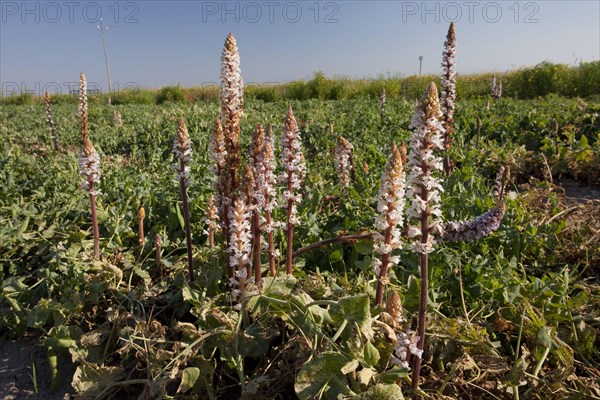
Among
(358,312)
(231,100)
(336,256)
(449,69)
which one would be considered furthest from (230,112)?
(449,69)

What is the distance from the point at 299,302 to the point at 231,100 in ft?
2.76

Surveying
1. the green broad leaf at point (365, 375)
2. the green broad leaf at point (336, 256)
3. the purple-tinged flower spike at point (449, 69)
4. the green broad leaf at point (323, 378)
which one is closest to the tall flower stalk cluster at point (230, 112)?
the green broad leaf at point (323, 378)

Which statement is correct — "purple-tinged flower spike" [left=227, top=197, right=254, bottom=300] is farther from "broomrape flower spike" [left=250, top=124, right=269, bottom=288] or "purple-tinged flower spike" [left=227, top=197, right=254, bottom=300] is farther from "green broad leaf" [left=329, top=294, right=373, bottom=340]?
"green broad leaf" [left=329, top=294, right=373, bottom=340]

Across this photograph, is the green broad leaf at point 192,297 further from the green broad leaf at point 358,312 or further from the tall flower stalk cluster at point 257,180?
the green broad leaf at point 358,312

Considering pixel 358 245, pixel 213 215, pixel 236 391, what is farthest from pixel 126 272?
pixel 358 245

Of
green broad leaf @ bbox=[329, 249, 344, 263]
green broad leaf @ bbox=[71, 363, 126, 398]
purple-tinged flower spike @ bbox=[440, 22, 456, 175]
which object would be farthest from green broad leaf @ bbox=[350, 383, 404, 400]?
purple-tinged flower spike @ bbox=[440, 22, 456, 175]

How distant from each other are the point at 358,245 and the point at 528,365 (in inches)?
34.2

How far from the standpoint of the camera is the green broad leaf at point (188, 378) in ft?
5.74

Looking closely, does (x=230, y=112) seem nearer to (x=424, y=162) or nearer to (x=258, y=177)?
(x=258, y=177)

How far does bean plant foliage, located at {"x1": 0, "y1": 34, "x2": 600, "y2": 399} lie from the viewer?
1802 millimetres

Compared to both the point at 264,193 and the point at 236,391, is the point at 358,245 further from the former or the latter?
the point at 236,391

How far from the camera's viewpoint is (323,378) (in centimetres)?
163

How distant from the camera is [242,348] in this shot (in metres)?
1.88

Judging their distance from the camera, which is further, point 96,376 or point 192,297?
point 192,297
